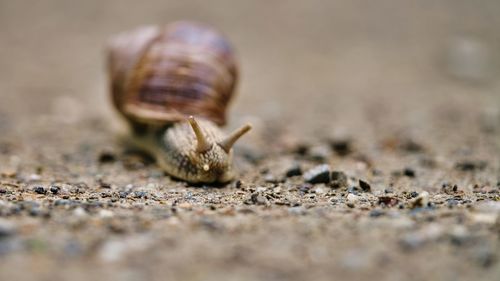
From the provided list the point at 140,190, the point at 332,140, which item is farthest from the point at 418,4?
the point at 140,190

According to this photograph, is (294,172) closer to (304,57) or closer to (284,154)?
(284,154)

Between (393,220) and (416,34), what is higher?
(416,34)

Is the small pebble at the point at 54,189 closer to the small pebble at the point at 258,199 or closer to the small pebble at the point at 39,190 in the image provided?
the small pebble at the point at 39,190

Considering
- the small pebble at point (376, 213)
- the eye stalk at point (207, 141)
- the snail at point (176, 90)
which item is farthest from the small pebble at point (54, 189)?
the small pebble at point (376, 213)

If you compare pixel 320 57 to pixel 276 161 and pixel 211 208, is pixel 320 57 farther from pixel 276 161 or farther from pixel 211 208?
pixel 211 208

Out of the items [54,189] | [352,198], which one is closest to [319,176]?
[352,198]

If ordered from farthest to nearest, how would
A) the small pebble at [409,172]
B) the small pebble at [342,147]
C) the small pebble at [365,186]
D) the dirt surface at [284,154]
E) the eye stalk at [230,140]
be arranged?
the small pebble at [342,147] < the small pebble at [409,172] < the eye stalk at [230,140] < the small pebble at [365,186] < the dirt surface at [284,154]
